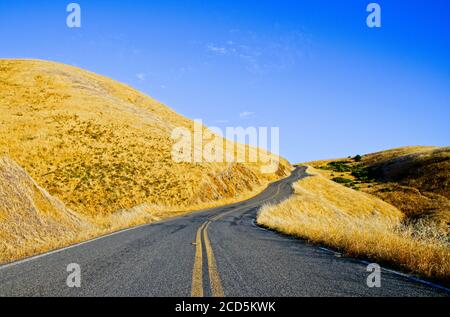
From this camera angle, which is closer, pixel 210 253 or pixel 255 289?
pixel 255 289

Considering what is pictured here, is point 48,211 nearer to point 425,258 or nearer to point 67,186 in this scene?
point 425,258

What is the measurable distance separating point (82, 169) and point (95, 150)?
6.32 meters

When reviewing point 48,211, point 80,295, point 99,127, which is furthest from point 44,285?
point 99,127

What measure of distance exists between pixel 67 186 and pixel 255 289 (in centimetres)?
3168

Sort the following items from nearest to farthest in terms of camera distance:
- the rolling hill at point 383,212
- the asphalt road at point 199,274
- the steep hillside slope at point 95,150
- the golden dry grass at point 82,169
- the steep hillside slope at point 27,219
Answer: the asphalt road at point 199,274, the rolling hill at point 383,212, the steep hillside slope at point 27,219, the golden dry grass at point 82,169, the steep hillside slope at point 95,150

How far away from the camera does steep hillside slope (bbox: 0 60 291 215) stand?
3428 centimetres

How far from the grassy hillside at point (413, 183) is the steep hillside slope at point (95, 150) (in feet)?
74.4

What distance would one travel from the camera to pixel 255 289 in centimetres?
531

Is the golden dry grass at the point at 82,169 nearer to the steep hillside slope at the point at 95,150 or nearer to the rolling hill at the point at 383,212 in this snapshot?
the steep hillside slope at the point at 95,150

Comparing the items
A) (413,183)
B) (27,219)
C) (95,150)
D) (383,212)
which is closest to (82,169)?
(95,150)

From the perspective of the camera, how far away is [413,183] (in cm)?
6250

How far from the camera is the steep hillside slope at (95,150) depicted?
1350 inches

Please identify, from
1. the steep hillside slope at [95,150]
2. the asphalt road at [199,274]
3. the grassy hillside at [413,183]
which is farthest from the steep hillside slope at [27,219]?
the grassy hillside at [413,183]
